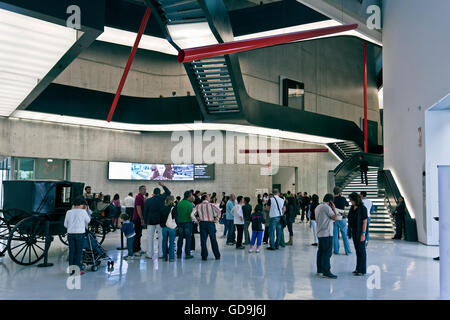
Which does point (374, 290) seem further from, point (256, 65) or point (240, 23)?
point (256, 65)

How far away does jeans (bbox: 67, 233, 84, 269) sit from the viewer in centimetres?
744

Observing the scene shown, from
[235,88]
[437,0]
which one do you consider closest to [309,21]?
[235,88]

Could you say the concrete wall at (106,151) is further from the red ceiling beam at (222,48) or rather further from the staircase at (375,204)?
the red ceiling beam at (222,48)

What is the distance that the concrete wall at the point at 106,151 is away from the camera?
18.1m

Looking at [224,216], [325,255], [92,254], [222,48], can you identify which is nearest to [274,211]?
[325,255]

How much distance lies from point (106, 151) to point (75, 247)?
14.0m

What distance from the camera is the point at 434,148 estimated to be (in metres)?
12.0

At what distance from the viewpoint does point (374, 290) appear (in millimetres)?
6434

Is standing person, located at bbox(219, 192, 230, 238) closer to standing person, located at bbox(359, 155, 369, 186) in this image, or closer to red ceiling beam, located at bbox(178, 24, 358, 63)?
standing person, located at bbox(359, 155, 369, 186)

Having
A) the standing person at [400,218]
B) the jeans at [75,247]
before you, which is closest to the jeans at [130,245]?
the jeans at [75,247]

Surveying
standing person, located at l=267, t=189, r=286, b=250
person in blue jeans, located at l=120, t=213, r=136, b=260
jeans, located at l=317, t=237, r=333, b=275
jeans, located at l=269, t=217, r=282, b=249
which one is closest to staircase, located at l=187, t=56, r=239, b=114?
standing person, located at l=267, t=189, r=286, b=250

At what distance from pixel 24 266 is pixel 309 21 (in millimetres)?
13190

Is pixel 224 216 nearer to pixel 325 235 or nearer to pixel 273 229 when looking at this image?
pixel 273 229

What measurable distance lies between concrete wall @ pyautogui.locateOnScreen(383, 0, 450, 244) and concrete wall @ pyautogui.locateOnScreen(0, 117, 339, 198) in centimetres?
907
